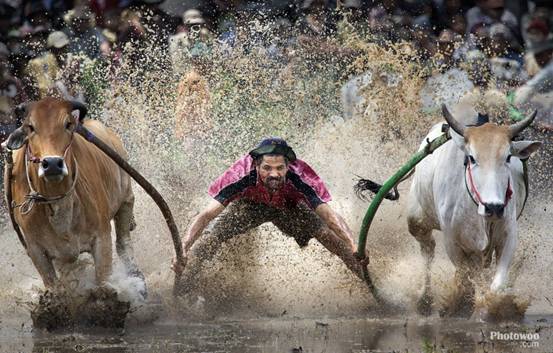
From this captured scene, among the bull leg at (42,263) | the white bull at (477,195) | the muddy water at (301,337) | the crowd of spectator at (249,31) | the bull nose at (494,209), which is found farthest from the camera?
the crowd of spectator at (249,31)

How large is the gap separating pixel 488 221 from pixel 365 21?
213 inches

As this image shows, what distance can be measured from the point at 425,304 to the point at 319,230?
0.89m

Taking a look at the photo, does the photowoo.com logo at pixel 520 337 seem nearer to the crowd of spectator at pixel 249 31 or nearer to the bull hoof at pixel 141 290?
the bull hoof at pixel 141 290

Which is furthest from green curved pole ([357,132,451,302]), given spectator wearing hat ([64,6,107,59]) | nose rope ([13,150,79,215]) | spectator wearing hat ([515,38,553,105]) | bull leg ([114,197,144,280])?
spectator wearing hat ([64,6,107,59])

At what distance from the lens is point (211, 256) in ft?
32.5

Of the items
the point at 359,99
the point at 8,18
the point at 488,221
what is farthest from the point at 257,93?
the point at 488,221

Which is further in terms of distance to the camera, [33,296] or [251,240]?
[251,240]

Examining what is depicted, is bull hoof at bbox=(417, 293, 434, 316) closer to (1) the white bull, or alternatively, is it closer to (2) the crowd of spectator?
(1) the white bull

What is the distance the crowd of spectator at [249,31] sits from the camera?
13.9m

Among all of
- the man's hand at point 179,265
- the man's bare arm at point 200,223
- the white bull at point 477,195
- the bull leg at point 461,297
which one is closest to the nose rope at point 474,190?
the white bull at point 477,195

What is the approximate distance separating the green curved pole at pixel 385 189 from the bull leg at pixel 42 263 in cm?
207

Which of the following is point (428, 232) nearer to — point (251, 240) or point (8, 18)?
point (251, 240)

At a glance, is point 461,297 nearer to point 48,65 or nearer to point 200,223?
point 200,223

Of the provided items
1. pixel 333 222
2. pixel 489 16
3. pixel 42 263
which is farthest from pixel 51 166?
pixel 489 16
